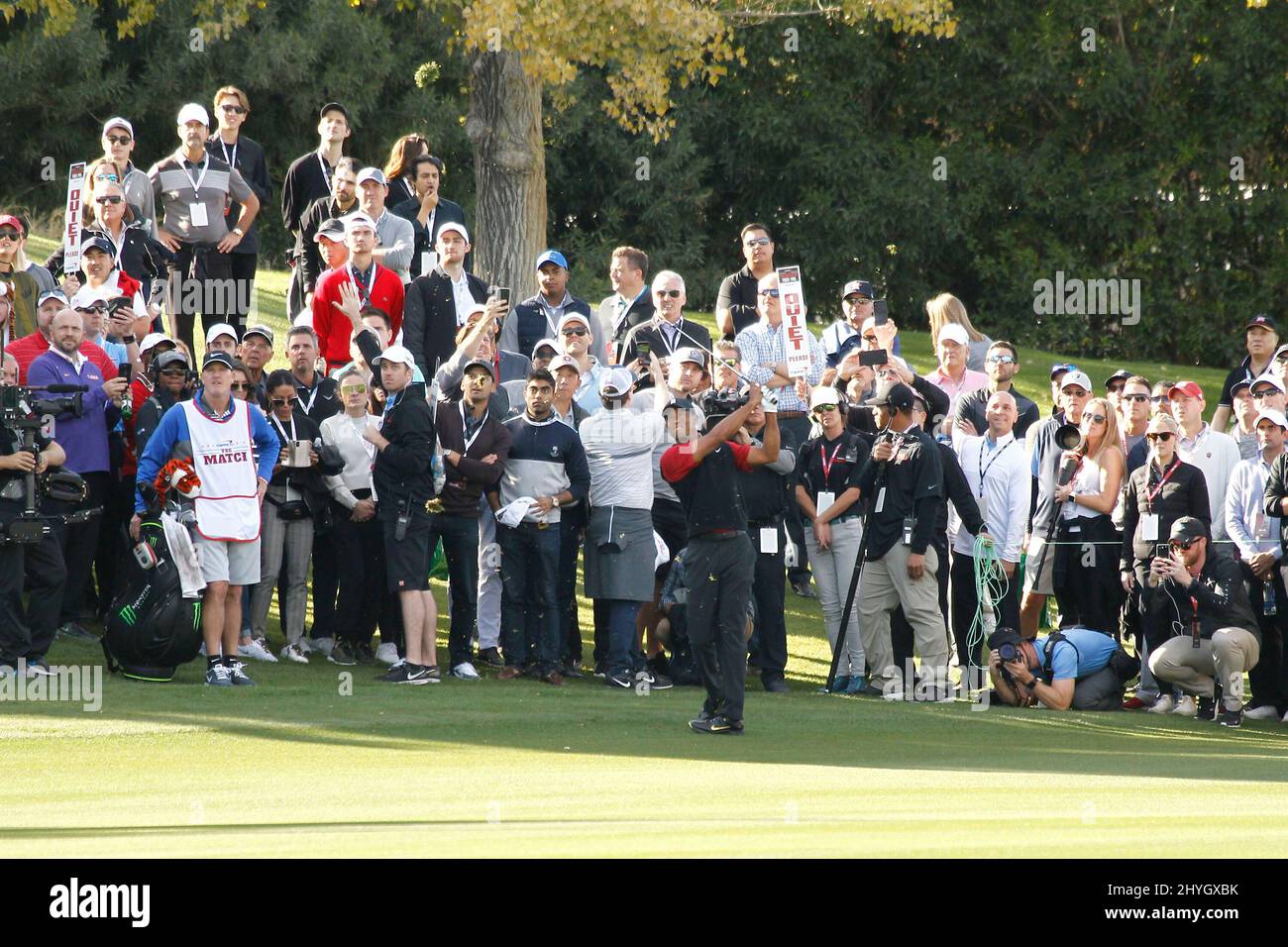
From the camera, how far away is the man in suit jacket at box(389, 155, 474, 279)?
1741 centimetres

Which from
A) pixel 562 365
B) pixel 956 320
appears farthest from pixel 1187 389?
pixel 562 365

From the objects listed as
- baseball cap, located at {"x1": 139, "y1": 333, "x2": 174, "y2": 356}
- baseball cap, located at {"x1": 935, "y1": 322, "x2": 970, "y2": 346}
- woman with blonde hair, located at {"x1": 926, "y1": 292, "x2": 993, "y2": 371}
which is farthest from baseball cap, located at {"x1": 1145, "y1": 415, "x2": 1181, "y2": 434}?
baseball cap, located at {"x1": 139, "y1": 333, "x2": 174, "y2": 356}

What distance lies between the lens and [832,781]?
395 inches

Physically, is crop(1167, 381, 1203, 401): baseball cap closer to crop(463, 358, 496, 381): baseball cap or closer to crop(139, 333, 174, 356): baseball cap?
crop(463, 358, 496, 381): baseball cap

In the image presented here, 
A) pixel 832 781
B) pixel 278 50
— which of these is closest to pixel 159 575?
pixel 832 781

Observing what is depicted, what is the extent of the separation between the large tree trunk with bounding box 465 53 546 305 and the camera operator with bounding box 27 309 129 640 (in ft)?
27.7

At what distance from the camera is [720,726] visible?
39.7 ft

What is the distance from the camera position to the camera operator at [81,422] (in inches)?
545

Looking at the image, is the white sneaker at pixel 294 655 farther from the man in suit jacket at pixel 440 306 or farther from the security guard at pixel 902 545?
the security guard at pixel 902 545

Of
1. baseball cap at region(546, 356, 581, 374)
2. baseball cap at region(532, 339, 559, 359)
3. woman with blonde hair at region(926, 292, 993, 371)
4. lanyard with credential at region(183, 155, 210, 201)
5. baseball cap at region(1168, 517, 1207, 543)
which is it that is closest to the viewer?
baseball cap at region(1168, 517, 1207, 543)

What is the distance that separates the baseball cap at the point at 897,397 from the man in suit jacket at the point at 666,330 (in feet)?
5.46

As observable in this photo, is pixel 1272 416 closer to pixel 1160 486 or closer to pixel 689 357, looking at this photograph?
pixel 1160 486

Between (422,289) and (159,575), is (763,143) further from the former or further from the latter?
(159,575)

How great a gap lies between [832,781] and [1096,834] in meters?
2.43
